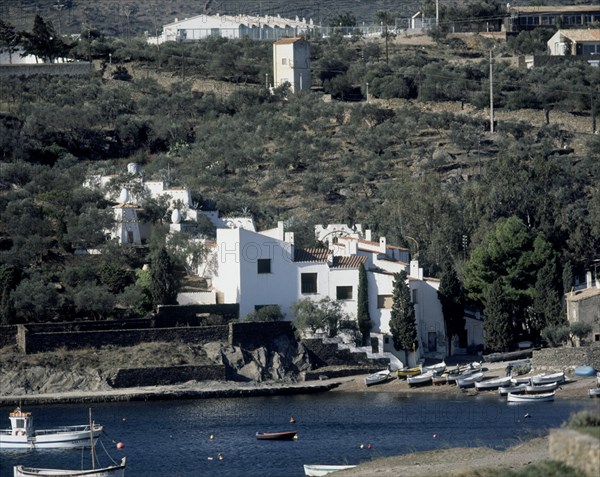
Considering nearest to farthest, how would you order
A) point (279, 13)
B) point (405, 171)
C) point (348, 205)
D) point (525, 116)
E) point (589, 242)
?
point (589, 242) → point (348, 205) → point (405, 171) → point (525, 116) → point (279, 13)

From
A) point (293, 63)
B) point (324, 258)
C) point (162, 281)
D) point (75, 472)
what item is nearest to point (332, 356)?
point (324, 258)

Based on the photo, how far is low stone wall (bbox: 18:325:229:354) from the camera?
62.6m

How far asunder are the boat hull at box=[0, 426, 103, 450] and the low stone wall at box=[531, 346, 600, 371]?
1691 centimetres

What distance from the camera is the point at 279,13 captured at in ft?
492

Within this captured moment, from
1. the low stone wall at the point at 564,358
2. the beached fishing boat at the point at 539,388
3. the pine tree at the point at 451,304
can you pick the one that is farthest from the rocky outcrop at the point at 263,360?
the beached fishing boat at the point at 539,388

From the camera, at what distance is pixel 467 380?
2384 inches

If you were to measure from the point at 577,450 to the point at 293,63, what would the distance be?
270 ft

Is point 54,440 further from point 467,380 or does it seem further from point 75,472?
point 467,380

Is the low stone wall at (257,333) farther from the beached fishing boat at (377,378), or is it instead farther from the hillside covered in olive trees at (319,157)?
the hillside covered in olive trees at (319,157)

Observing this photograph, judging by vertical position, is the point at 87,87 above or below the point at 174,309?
above

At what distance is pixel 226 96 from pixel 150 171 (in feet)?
63.0

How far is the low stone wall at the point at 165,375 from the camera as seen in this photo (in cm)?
6181

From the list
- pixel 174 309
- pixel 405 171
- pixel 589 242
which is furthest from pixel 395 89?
→ pixel 174 309

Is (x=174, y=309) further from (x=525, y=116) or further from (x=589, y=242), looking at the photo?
(x=525, y=116)
